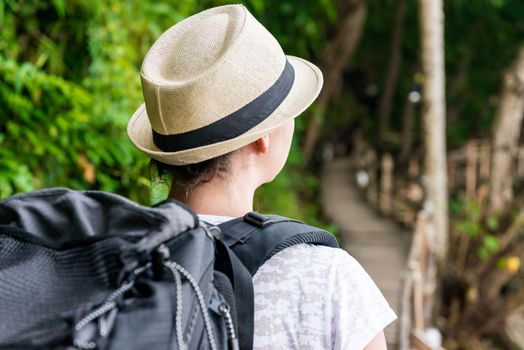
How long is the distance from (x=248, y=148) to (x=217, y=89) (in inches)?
4.7

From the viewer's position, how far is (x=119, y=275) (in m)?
0.85

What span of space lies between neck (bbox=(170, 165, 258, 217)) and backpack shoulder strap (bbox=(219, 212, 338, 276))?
5cm

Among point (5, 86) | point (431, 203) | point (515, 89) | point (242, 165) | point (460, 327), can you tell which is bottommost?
point (460, 327)

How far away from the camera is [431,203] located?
30.3ft

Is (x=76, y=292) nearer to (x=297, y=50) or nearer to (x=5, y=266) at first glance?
(x=5, y=266)

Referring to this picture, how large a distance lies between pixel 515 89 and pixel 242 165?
914 centimetres

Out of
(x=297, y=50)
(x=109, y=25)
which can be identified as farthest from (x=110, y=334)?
(x=297, y=50)

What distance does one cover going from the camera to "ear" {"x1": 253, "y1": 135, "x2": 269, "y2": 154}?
1.12m

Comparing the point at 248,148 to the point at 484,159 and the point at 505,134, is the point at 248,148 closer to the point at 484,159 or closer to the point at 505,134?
the point at 505,134

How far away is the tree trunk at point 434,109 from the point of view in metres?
8.45

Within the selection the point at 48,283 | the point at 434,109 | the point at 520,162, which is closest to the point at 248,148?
the point at 48,283

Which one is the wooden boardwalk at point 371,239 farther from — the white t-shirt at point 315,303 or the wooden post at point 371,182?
the white t-shirt at point 315,303

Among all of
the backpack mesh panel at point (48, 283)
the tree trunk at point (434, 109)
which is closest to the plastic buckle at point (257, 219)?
the backpack mesh panel at point (48, 283)

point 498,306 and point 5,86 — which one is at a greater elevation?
point 5,86
